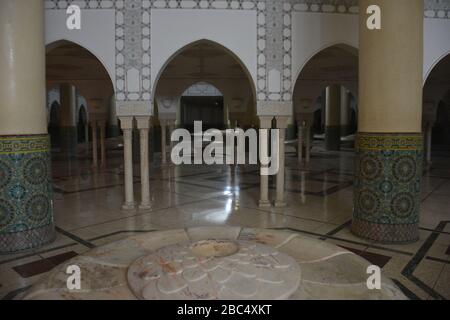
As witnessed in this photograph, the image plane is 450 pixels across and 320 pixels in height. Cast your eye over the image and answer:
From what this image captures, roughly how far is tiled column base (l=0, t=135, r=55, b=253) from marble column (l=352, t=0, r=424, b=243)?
2959mm

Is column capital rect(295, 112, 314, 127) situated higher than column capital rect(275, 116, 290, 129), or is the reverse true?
column capital rect(295, 112, 314, 127)

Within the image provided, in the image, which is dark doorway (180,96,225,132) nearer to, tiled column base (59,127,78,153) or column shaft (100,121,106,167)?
tiled column base (59,127,78,153)

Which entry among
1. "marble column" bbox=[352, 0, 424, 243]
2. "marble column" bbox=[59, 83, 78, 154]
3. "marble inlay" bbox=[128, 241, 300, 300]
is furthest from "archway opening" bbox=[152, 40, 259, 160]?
"marble inlay" bbox=[128, 241, 300, 300]

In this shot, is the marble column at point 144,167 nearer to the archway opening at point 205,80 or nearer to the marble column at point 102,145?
the archway opening at point 205,80

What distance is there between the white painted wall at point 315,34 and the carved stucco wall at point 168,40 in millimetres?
28

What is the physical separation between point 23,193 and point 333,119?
1138 cm

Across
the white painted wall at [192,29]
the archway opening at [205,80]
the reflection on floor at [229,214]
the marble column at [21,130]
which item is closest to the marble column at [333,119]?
the archway opening at [205,80]

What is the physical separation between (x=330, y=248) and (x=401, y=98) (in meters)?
1.93

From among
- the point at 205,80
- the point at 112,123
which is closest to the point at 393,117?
the point at 205,80

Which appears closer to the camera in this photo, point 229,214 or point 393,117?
point 393,117

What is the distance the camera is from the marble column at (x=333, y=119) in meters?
13.1

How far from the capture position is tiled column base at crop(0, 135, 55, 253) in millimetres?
3221

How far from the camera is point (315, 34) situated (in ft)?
15.6

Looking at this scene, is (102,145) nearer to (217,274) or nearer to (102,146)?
(102,146)
